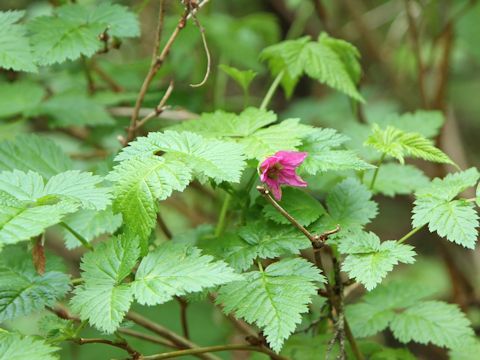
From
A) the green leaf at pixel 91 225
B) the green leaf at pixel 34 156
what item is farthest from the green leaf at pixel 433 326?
the green leaf at pixel 34 156

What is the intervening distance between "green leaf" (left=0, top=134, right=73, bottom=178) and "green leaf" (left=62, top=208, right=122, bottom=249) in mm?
119

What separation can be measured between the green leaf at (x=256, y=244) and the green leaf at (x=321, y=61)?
0.36 metres

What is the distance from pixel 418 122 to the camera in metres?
1.46

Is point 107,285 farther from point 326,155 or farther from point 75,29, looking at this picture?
point 75,29

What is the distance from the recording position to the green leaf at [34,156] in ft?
4.01

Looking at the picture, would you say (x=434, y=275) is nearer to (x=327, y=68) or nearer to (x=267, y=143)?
(x=327, y=68)

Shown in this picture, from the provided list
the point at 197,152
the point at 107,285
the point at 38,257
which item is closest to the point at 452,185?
the point at 197,152

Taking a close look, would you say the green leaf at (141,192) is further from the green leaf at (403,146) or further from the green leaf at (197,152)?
the green leaf at (403,146)

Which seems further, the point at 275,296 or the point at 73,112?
the point at 73,112

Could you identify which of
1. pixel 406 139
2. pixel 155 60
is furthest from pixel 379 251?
pixel 155 60

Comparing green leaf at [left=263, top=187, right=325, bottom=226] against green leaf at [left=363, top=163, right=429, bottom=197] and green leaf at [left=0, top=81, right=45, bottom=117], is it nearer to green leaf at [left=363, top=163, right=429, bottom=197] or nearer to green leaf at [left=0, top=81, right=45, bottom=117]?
green leaf at [left=363, top=163, right=429, bottom=197]

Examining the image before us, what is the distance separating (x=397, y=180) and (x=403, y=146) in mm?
246

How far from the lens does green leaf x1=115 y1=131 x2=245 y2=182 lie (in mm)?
923

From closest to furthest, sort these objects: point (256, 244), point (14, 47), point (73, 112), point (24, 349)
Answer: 1. point (24, 349)
2. point (256, 244)
3. point (14, 47)
4. point (73, 112)
